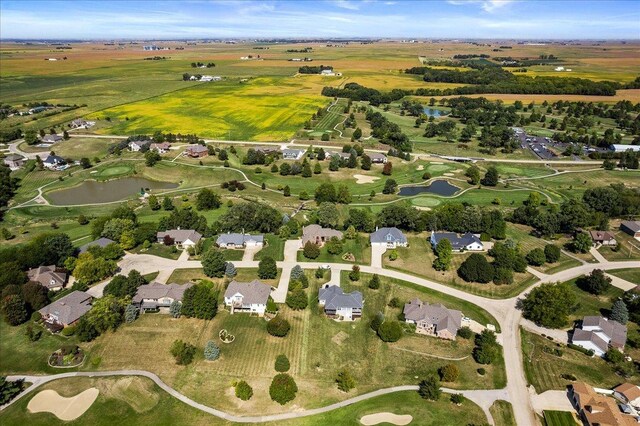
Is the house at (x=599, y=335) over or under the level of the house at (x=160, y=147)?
under

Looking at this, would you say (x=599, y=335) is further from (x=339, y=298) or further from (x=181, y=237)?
(x=181, y=237)

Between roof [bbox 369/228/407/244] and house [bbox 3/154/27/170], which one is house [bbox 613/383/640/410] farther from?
house [bbox 3/154/27/170]

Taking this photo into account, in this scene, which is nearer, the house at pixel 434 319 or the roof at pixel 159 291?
the house at pixel 434 319

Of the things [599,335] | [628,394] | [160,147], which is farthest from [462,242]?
[160,147]

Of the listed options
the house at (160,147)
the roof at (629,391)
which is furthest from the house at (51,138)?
the roof at (629,391)

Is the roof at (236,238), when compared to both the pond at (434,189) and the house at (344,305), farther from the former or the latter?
the pond at (434,189)

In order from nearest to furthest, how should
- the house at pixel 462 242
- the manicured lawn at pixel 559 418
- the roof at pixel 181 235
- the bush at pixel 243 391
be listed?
1. the manicured lawn at pixel 559 418
2. the bush at pixel 243 391
3. the house at pixel 462 242
4. the roof at pixel 181 235
